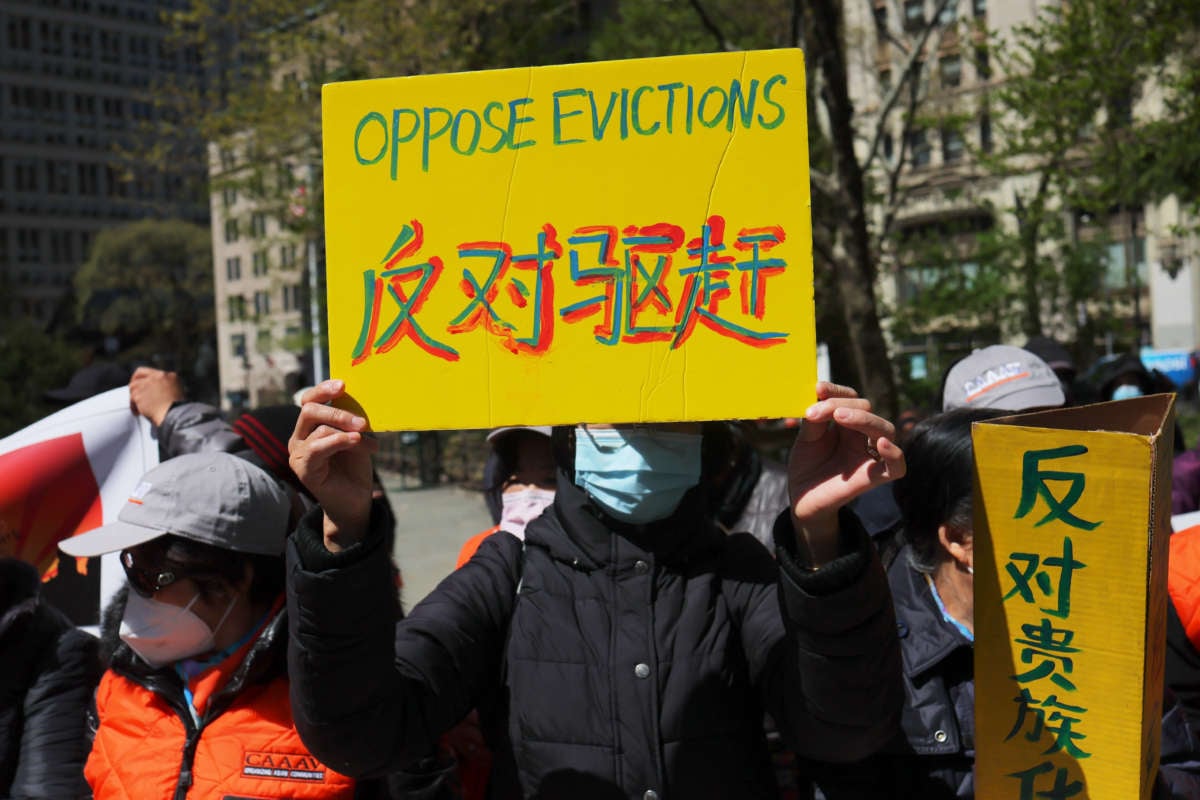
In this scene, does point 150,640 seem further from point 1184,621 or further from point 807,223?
point 1184,621

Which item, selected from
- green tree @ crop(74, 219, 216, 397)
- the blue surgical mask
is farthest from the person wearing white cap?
green tree @ crop(74, 219, 216, 397)

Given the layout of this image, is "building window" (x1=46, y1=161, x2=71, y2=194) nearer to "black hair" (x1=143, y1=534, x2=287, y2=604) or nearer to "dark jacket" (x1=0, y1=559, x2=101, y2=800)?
"dark jacket" (x1=0, y1=559, x2=101, y2=800)

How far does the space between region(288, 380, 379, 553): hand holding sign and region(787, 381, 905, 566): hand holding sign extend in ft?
2.23

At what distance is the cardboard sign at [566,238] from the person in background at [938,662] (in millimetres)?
578

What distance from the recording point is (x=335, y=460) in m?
1.83

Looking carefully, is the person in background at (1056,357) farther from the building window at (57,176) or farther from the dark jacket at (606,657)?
the building window at (57,176)

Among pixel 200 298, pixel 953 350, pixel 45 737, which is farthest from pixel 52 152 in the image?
pixel 45 737

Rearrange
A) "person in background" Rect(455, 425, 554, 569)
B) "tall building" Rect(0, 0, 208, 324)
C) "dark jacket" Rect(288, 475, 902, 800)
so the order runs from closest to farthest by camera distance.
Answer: "dark jacket" Rect(288, 475, 902, 800) → "person in background" Rect(455, 425, 554, 569) → "tall building" Rect(0, 0, 208, 324)

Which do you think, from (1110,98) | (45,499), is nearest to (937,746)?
(45,499)

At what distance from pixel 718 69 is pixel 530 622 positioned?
1.01 metres

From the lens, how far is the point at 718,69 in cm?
186

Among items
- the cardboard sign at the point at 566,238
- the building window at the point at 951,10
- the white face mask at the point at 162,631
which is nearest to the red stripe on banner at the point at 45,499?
the white face mask at the point at 162,631

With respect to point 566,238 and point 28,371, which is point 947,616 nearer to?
point 566,238

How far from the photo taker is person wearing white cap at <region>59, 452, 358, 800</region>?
228cm
